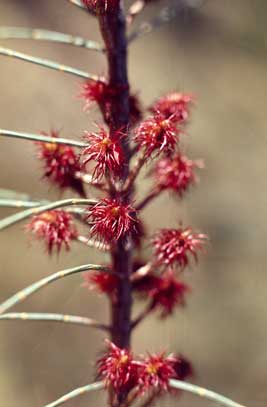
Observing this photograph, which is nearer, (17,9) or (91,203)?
(91,203)

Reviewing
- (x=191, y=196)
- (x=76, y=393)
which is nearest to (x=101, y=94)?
(x=76, y=393)

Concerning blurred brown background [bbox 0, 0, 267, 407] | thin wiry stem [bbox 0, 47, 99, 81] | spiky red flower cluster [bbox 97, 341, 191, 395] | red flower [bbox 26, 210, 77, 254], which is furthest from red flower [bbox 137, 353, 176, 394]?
blurred brown background [bbox 0, 0, 267, 407]

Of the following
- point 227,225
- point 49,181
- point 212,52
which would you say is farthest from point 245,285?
point 49,181

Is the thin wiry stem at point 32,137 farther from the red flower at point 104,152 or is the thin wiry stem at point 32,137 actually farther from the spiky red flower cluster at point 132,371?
the spiky red flower cluster at point 132,371

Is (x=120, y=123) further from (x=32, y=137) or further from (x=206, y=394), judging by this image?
(x=206, y=394)

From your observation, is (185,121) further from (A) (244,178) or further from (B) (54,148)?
(A) (244,178)
